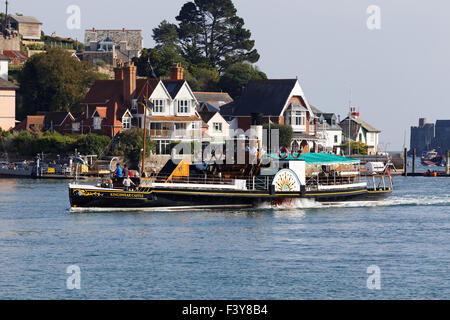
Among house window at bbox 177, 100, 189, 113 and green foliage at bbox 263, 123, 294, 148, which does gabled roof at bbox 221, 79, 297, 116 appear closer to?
green foliage at bbox 263, 123, 294, 148

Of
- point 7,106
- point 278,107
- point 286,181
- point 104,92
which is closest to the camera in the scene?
point 286,181

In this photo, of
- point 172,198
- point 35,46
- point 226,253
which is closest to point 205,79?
point 35,46

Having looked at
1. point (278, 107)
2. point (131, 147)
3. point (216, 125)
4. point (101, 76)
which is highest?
point (101, 76)

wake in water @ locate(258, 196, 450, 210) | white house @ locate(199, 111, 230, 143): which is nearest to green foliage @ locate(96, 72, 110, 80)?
white house @ locate(199, 111, 230, 143)

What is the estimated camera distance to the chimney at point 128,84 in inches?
4018

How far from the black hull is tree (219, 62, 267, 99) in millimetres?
77627

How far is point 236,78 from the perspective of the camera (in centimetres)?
13288

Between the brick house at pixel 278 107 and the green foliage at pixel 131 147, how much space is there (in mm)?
16019

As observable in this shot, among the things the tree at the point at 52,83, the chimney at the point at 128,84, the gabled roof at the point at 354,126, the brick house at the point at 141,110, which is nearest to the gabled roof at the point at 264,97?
the brick house at the point at 141,110

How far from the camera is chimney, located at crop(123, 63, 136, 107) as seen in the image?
335ft

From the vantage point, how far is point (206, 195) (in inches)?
2078

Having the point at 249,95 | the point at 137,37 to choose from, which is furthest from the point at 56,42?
the point at 249,95

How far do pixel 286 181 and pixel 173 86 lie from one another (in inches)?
2052

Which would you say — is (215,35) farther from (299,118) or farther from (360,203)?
(360,203)
